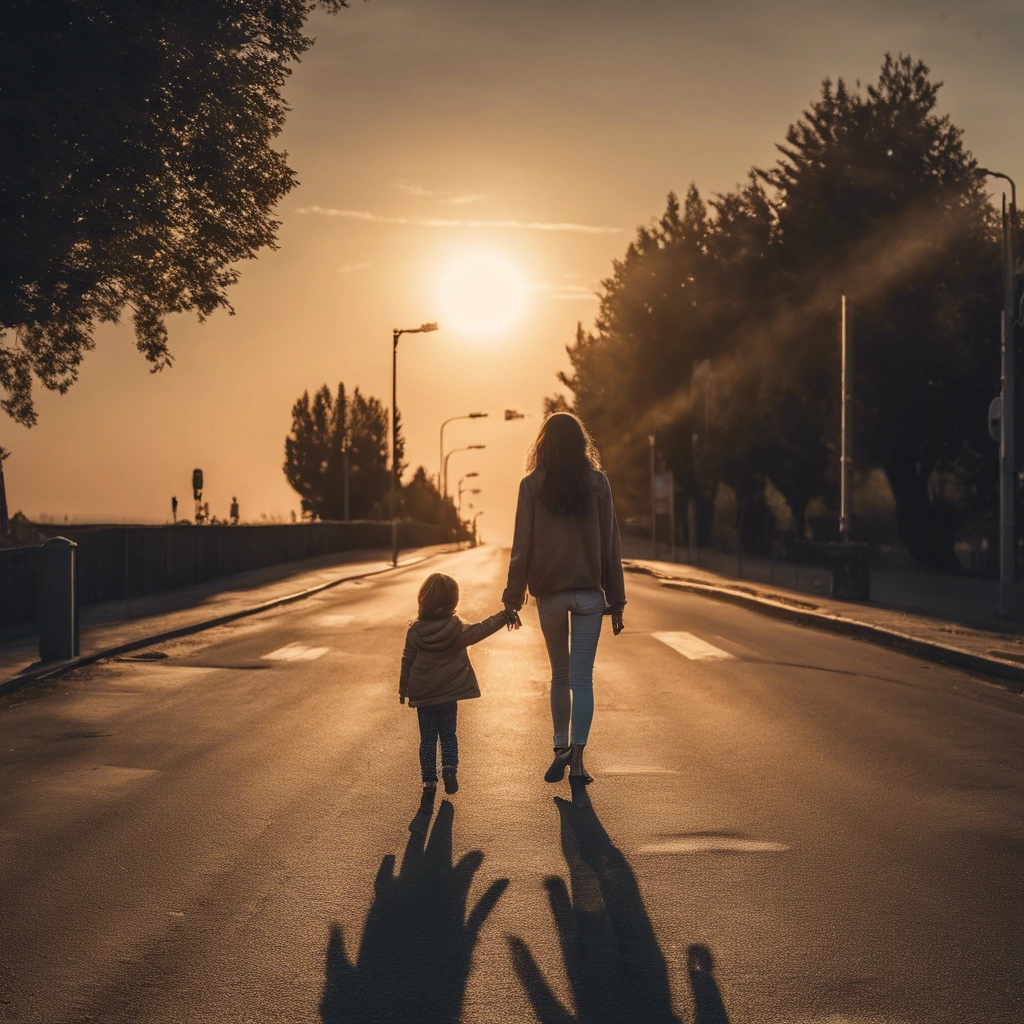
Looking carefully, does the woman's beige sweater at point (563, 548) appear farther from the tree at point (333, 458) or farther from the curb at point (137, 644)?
the tree at point (333, 458)

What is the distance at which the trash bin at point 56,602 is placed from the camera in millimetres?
13156

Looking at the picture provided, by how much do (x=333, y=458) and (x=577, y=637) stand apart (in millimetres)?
116835

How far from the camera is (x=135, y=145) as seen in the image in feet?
59.3

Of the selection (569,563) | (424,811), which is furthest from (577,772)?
(569,563)

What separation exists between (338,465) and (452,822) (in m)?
116

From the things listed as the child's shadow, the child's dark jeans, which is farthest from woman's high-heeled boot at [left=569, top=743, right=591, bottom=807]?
the child's shadow

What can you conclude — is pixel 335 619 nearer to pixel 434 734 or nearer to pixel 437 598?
pixel 434 734

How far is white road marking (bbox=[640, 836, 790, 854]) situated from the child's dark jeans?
1.37 metres

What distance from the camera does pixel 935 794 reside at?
6.77 m

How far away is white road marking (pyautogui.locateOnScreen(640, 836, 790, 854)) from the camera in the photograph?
5.55 meters

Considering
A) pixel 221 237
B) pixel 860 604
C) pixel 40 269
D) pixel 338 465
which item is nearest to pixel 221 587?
pixel 221 237

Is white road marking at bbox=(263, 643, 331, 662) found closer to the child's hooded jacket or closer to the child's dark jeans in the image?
the child's dark jeans

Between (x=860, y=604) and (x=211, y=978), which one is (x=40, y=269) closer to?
(x=860, y=604)

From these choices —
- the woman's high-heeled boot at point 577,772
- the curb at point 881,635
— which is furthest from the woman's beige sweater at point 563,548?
the curb at point 881,635
